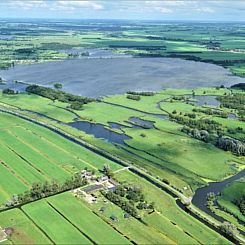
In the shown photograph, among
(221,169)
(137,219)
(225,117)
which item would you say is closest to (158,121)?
(225,117)

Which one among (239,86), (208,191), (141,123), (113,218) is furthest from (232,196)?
(239,86)

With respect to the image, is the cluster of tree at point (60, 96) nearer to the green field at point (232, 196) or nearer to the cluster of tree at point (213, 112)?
the cluster of tree at point (213, 112)

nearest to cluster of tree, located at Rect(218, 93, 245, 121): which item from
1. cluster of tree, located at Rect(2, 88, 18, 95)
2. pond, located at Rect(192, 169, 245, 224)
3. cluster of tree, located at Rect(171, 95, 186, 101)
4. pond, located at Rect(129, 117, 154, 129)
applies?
cluster of tree, located at Rect(171, 95, 186, 101)

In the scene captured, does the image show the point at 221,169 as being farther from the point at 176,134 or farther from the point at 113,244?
the point at 113,244

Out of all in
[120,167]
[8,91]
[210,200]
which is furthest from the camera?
[8,91]

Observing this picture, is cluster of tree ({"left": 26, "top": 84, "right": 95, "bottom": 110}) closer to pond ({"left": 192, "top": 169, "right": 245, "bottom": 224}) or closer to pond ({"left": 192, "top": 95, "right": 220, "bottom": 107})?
pond ({"left": 192, "top": 95, "right": 220, "bottom": 107})

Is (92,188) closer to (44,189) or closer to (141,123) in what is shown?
(44,189)

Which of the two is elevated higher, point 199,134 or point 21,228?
point 199,134
